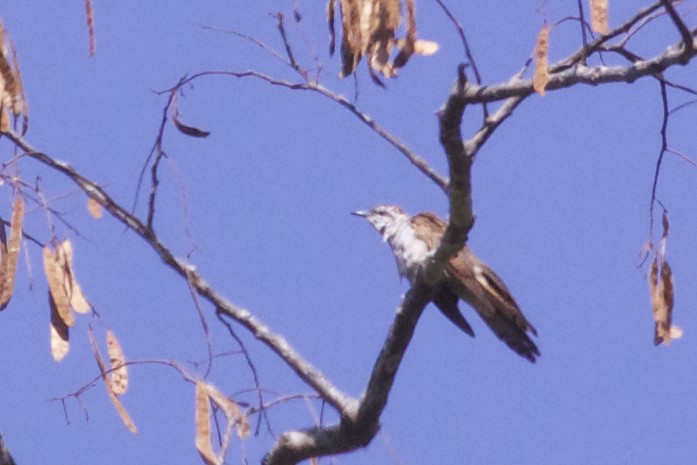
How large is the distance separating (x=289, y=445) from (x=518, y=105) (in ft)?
5.11

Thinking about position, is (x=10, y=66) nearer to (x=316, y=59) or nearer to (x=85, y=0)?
(x=85, y=0)

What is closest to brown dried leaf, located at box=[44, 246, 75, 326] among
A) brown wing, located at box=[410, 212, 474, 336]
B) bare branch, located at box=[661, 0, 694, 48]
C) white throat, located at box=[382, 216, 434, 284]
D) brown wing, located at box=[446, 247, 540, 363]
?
bare branch, located at box=[661, 0, 694, 48]

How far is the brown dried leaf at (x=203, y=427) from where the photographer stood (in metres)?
4.05

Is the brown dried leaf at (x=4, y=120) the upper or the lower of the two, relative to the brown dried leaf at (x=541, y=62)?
upper

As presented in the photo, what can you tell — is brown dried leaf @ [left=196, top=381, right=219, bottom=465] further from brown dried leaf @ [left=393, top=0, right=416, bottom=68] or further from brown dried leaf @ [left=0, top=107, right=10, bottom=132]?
brown dried leaf @ [left=393, top=0, right=416, bottom=68]

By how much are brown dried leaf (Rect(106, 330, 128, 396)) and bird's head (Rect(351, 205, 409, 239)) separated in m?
3.43

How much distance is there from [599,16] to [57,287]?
6.25 ft

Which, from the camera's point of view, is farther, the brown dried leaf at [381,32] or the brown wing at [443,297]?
the brown wing at [443,297]

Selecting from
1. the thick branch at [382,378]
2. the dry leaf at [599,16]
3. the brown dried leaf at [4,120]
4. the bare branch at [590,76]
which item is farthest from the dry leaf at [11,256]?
the dry leaf at [599,16]

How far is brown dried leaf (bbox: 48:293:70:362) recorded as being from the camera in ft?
13.6

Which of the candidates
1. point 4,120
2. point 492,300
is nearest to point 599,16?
point 4,120

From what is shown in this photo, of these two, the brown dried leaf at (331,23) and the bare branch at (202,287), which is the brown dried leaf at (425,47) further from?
the bare branch at (202,287)

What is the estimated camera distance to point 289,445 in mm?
4715

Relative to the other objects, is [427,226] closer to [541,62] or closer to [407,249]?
[407,249]
